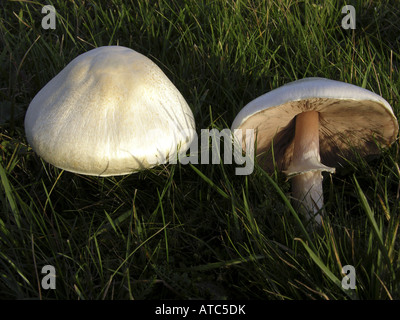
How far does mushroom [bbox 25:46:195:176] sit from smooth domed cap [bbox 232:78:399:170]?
39 cm

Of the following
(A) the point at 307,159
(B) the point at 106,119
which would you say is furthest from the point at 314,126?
(B) the point at 106,119

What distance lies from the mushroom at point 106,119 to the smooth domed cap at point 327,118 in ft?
1.29

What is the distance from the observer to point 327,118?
2666 mm

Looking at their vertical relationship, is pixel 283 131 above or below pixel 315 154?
above

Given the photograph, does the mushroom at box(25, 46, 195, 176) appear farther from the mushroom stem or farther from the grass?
the mushroom stem

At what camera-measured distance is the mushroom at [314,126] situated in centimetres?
201

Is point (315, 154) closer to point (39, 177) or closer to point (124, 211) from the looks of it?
point (124, 211)

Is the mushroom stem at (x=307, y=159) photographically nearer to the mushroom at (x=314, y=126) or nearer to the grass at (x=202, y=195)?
the mushroom at (x=314, y=126)

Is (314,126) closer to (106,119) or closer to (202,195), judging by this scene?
(202,195)

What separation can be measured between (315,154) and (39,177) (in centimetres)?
165

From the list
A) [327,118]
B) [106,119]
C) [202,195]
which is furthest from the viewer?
[327,118]

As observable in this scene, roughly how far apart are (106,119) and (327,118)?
4.41 ft

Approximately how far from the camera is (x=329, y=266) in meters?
1.78
